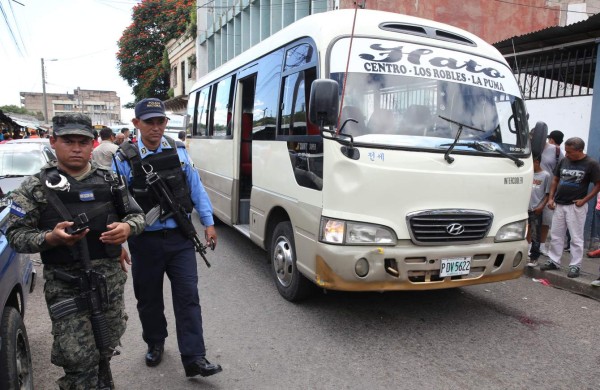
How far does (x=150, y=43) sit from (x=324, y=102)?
3407 centimetres

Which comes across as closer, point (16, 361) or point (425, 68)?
point (16, 361)

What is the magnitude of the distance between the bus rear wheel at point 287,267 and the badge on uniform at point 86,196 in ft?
7.55

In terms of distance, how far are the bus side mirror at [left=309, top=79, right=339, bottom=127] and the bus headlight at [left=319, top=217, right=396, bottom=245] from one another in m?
0.83

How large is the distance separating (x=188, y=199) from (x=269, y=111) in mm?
2285

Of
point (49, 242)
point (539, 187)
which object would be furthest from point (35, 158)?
point (539, 187)

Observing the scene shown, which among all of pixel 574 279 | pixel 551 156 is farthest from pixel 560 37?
pixel 574 279

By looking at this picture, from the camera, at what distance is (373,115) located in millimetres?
3789

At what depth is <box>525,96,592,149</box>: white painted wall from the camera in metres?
7.24

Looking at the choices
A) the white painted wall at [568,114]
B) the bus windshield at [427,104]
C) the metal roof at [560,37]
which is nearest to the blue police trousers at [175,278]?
the bus windshield at [427,104]

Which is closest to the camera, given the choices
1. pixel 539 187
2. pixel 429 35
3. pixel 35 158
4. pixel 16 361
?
pixel 16 361

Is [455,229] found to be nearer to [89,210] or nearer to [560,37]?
[89,210]

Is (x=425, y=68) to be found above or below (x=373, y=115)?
above

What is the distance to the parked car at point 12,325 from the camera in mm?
2271

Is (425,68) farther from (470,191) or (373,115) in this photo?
(470,191)
